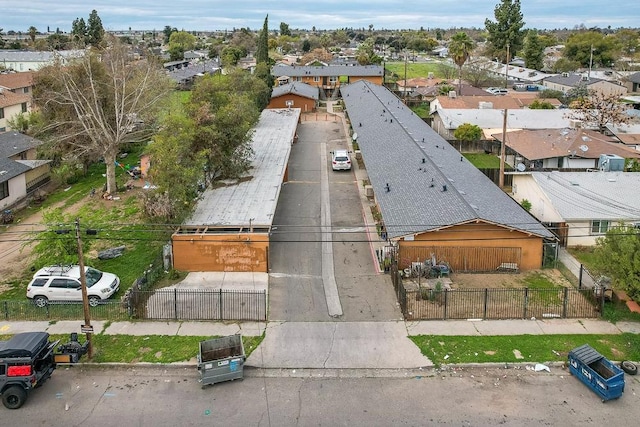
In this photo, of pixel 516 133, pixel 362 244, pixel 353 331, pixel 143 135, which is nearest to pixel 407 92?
pixel 516 133

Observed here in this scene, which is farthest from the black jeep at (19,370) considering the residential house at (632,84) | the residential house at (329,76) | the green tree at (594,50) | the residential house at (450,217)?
the green tree at (594,50)

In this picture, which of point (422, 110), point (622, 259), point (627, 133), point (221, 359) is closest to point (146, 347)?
point (221, 359)

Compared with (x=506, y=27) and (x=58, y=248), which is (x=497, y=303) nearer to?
(x=58, y=248)

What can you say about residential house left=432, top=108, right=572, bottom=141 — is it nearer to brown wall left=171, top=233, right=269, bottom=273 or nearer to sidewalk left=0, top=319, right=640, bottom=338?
brown wall left=171, top=233, right=269, bottom=273

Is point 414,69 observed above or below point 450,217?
above

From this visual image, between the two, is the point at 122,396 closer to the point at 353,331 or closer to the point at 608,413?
the point at 353,331

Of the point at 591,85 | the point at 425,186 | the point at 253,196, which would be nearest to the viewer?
the point at 425,186
